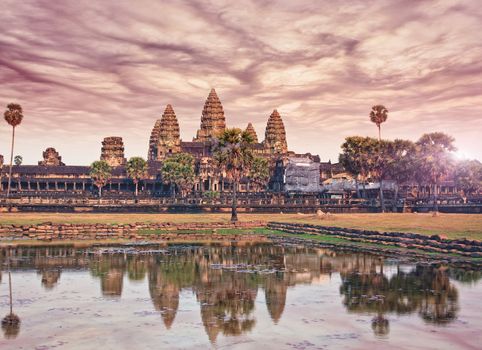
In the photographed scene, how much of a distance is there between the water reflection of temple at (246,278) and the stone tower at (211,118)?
159546 mm

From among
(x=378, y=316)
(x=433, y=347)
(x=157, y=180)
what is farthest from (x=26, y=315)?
(x=157, y=180)

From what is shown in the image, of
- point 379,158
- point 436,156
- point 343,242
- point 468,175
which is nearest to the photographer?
point 343,242

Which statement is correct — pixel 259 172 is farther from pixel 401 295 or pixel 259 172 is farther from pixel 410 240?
pixel 401 295

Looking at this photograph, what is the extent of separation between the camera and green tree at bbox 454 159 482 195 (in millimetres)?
119062

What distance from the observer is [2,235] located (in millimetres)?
45438

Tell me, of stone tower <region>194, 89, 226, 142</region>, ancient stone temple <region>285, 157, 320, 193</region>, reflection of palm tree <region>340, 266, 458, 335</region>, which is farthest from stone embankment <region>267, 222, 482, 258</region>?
stone tower <region>194, 89, 226, 142</region>

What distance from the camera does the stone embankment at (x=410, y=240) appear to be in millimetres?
29295

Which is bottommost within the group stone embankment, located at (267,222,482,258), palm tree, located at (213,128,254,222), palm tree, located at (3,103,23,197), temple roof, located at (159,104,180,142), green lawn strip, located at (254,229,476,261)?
green lawn strip, located at (254,229,476,261)

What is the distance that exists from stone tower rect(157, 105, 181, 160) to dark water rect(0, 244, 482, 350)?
524ft

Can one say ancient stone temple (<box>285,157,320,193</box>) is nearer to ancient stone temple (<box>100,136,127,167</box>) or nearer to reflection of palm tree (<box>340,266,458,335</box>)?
Result: ancient stone temple (<box>100,136,127,167</box>)

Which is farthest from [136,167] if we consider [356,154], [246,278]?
[246,278]

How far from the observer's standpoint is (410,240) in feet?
112

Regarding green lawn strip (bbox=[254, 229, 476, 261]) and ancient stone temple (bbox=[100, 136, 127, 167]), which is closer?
green lawn strip (bbox=[254, 229, 476, 261])

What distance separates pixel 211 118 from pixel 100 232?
14841cm
